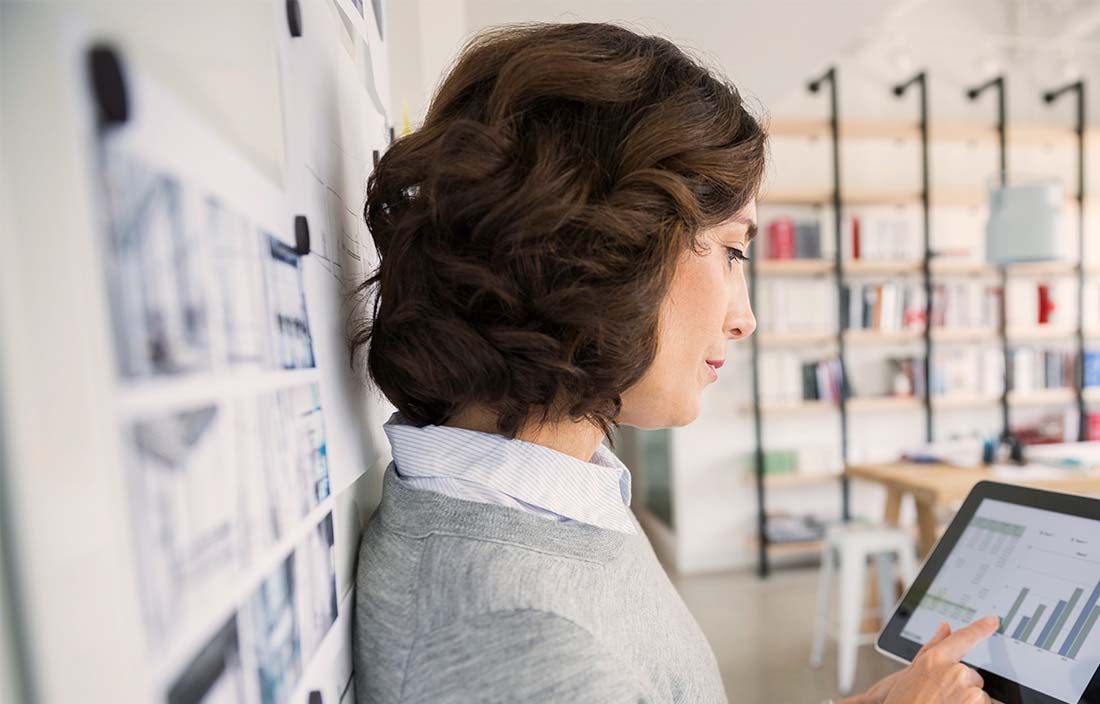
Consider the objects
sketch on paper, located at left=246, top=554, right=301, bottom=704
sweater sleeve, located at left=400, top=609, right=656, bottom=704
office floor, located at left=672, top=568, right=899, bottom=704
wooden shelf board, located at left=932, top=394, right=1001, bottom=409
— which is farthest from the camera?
wooden shelf board, located at left=932, top=394, right=1001, bottom=409

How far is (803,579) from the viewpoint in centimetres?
399

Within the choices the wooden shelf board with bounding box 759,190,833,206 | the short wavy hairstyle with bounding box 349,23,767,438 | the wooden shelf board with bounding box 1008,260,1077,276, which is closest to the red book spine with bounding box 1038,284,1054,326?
the wooden shelf board with bounding box 1008,260,1077,276

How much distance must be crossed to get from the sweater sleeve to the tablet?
52cm

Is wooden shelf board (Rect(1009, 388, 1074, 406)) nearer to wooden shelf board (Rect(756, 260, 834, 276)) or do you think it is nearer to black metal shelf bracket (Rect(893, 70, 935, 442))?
black metal shelf bracket (Rect(893, 70, 935, 442))

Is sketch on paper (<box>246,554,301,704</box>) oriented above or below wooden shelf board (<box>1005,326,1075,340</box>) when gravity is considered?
above

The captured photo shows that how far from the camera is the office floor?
270cm

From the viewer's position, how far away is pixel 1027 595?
820 millimetres

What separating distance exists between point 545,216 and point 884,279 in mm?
4268

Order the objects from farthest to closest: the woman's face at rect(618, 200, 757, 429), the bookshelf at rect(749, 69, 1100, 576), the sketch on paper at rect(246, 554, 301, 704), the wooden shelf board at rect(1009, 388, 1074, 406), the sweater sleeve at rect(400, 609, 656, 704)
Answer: the wooden shelf board at rect(1009, 388, 1074, 406), the bookshelf at rect(749, 69, 1100, 576), the woman's face at rect(618, 200, 757, 429), the sweater sleeve at rect(400, 609, 656, 704), the sketch on paper at rect(246, 554, 301, 704)

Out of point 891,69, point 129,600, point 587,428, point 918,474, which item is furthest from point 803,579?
point 129,600

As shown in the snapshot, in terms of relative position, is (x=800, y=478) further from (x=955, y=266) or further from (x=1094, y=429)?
(x=1094, y=429)

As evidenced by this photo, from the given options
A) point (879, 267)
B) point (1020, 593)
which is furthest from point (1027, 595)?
point (879, 267)

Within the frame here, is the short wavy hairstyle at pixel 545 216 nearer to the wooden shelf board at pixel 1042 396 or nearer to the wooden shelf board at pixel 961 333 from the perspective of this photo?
the wooden shelf board at pixel 961 333

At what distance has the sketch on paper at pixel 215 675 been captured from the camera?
0.94 feet
